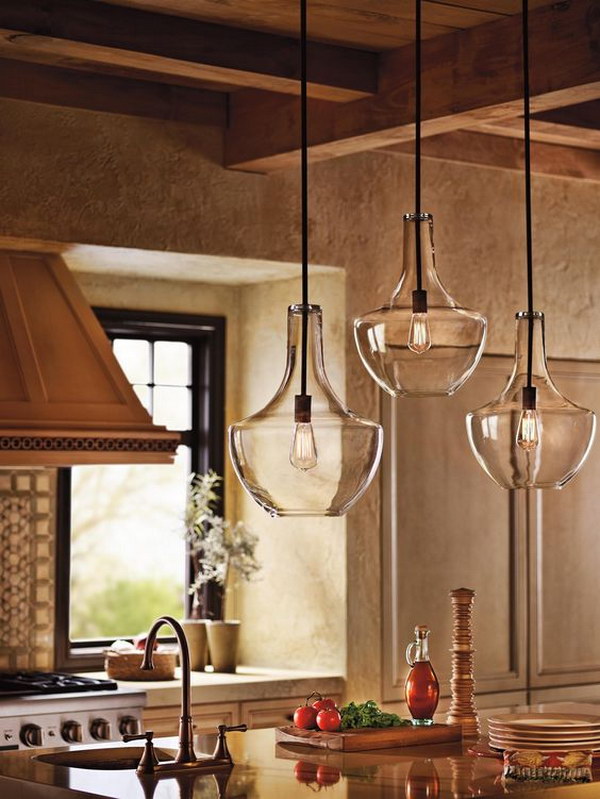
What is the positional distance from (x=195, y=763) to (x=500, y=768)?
0.68 m

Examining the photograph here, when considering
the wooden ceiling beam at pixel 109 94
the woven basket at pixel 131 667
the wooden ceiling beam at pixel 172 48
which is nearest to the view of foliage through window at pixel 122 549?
the woven basket at pixel 131 667

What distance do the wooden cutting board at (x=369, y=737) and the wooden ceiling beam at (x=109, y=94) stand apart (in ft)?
8.06

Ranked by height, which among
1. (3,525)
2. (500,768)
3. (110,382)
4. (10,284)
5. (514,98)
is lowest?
(500,768)

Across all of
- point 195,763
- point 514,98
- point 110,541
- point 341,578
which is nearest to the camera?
point 195,763

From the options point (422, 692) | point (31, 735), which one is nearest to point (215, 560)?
point (31, 735)

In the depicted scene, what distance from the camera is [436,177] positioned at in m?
6.05

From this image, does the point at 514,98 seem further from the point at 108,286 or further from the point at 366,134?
the point at 108,286

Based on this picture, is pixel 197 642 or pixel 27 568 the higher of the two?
pixel 27 568

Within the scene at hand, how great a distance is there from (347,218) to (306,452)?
340 cm

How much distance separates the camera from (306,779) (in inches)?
123

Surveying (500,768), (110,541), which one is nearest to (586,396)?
(500,768)

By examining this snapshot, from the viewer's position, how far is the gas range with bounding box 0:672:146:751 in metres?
4.78

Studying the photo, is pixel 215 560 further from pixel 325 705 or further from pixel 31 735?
pixel 325 705

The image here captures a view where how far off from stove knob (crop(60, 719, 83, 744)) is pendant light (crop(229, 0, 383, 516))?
2511mm
